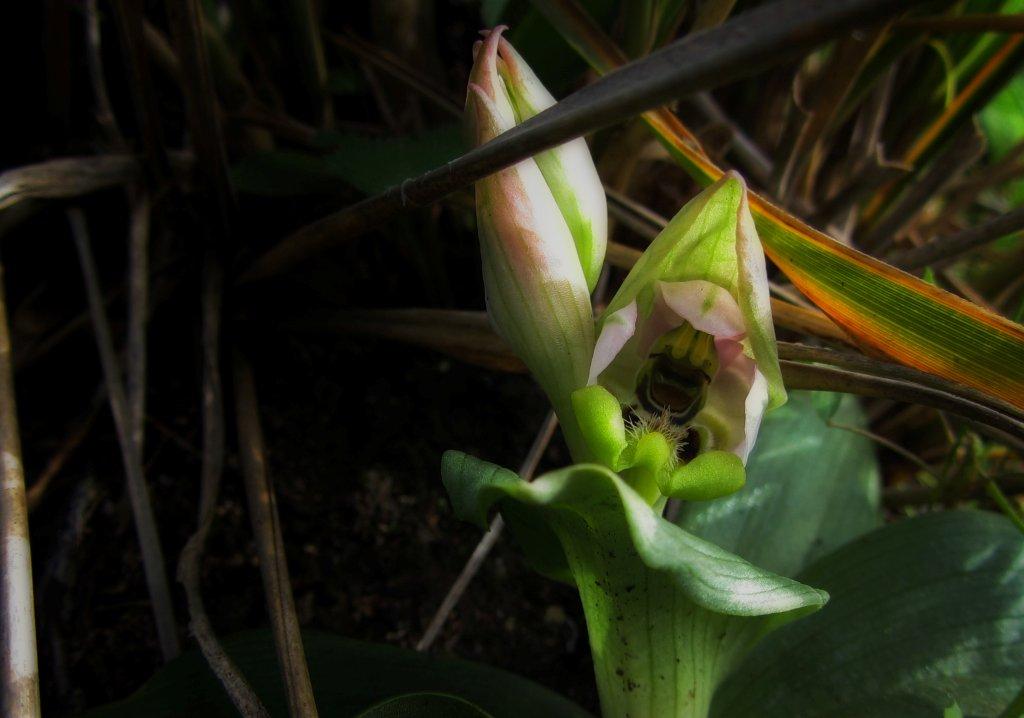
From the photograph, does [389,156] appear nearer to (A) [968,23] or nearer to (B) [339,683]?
(B) [339,683]

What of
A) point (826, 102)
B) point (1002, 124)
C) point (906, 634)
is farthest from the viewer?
point (1002, 124)

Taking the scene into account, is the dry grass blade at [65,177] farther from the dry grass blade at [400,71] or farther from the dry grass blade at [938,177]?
the dry grass blade at [938,177]

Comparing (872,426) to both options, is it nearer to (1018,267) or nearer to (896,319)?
(1018,267)

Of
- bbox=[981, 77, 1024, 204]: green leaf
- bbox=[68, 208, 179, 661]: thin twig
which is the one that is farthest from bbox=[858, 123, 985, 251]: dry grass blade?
bbox=[68, 208, 179, 661]: thin twig

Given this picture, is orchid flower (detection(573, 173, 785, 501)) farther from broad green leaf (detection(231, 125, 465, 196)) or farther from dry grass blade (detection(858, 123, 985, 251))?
dry grass blade (detection(858, 123, 985, 251))

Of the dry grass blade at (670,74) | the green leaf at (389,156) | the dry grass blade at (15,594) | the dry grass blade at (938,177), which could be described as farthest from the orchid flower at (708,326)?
the dry grass blade at (938,177)

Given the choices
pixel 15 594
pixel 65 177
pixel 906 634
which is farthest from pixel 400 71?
pixel 906 634

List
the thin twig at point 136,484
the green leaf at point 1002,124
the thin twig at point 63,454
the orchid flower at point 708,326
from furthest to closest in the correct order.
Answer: the green leaf at point 1002,124 < the thin twig at point 63,454 < the thin twig at point 136,484 < the orchid flower at point 708,326
